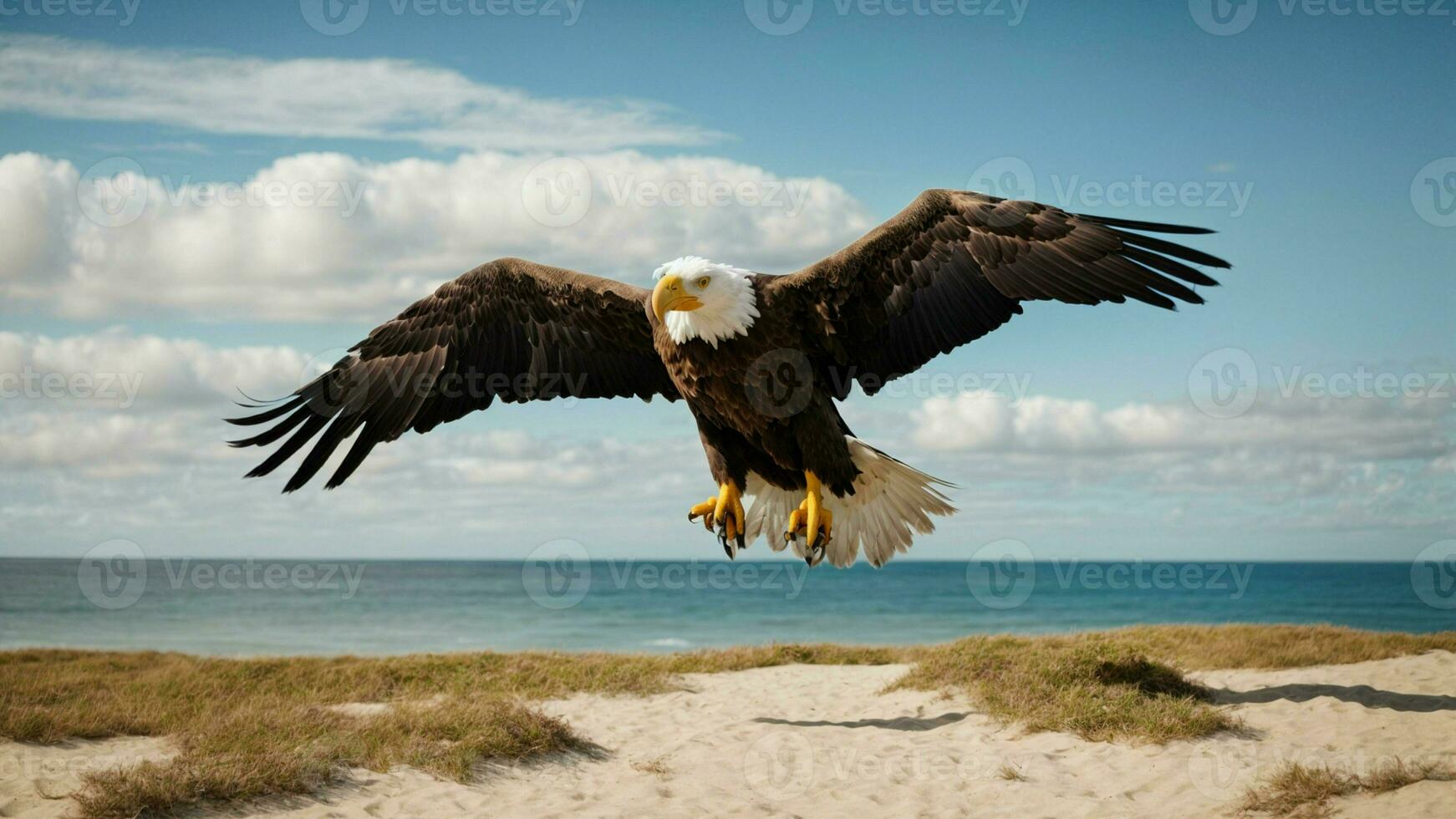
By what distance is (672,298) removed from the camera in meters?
4.51

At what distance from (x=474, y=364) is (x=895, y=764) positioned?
4.36 metres

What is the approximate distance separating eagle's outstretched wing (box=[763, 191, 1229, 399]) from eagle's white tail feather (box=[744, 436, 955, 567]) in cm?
95

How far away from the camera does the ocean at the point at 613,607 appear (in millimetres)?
30656

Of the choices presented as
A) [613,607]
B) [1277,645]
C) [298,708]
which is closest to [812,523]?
[298,708]

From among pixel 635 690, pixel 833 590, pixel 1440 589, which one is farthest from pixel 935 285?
pixel 1440 589

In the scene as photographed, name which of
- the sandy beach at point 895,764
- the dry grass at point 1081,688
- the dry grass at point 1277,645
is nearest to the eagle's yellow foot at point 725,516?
the sandy beach at point 895,764

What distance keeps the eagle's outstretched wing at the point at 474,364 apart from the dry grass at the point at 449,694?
2622mm

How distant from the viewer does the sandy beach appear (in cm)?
663

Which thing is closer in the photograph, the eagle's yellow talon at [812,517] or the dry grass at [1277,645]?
the eagle's yellow talon at [812,517]

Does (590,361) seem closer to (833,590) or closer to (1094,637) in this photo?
(1094,637)

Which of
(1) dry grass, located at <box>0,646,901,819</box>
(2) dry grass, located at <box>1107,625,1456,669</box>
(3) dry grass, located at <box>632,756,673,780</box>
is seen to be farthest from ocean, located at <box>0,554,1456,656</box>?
(3) dry grass, located at <box>632,756,673,780</box>

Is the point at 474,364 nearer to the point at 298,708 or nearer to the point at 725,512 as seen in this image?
the point at 725,512

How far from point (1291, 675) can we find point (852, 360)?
6.76m

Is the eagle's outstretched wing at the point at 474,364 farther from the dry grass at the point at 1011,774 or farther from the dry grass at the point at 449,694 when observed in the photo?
the dry grass at the point at 1011,774
